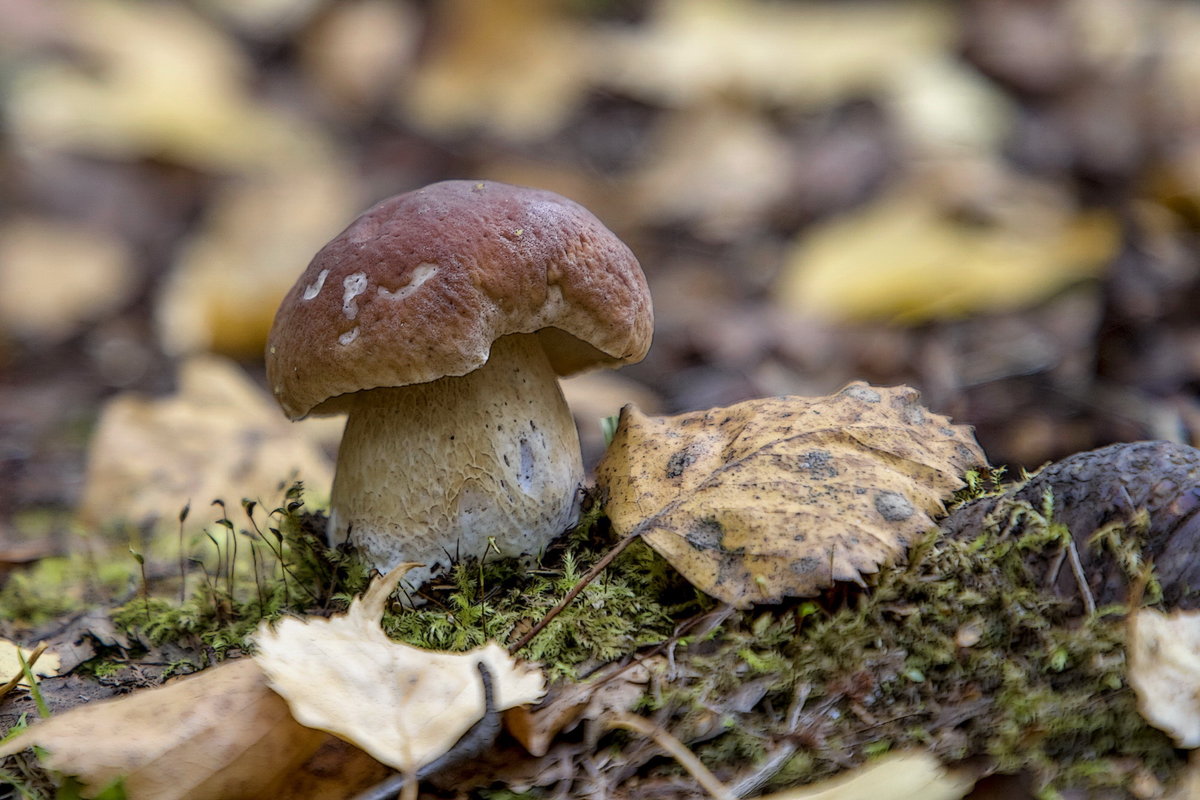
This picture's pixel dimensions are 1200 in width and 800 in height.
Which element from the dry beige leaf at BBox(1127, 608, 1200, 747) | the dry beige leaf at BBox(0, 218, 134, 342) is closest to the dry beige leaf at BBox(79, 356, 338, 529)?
the dry beige leaf at BBox(1127, 608, 1200, 747)

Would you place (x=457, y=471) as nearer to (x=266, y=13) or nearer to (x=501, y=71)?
(x=501, y=71)

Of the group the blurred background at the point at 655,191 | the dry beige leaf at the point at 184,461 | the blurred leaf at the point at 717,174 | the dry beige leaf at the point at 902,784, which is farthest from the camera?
the blurred leaf at the point at 717,174

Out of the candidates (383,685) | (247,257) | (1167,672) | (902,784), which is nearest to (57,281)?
(247,257)

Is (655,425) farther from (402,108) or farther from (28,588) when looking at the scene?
(402,108)

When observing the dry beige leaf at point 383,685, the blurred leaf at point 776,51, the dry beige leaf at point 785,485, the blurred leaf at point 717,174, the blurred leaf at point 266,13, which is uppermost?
the blurred leaf at point 266,13

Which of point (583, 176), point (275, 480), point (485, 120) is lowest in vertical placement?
point (275, 480)

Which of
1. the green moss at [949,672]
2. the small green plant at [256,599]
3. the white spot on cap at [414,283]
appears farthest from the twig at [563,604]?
the white spot on cap at [414,283]

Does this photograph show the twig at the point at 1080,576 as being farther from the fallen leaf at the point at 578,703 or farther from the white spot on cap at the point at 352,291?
the white spot on cap at the point at 352,291

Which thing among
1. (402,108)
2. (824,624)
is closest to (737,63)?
(402,108)
